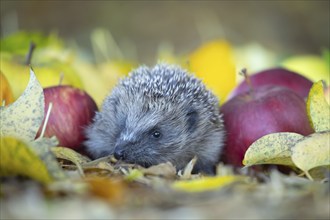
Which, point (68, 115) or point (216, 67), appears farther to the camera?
point (216, 67)

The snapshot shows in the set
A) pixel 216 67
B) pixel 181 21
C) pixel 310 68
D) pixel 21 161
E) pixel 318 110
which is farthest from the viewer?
pixel 181 21

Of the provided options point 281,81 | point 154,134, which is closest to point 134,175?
point 154,134

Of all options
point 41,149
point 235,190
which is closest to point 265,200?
point 235,190

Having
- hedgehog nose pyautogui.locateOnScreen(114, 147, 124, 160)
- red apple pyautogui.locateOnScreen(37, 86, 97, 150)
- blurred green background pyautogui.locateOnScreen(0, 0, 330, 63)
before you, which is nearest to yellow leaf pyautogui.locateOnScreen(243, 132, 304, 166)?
hedgehog nose pyautogui.locateOnScreen(114, 147, 124, 160)

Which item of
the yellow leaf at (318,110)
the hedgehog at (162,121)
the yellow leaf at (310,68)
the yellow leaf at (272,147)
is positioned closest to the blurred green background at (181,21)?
the yellow leaf at (310,68)

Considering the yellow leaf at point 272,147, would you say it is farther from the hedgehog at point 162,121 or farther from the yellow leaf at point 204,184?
the hedgehog at point 162,121

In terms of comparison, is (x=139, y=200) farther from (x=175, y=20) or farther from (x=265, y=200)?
(x=175, y=20)

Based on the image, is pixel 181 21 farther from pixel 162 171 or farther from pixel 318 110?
pixel 162 171
